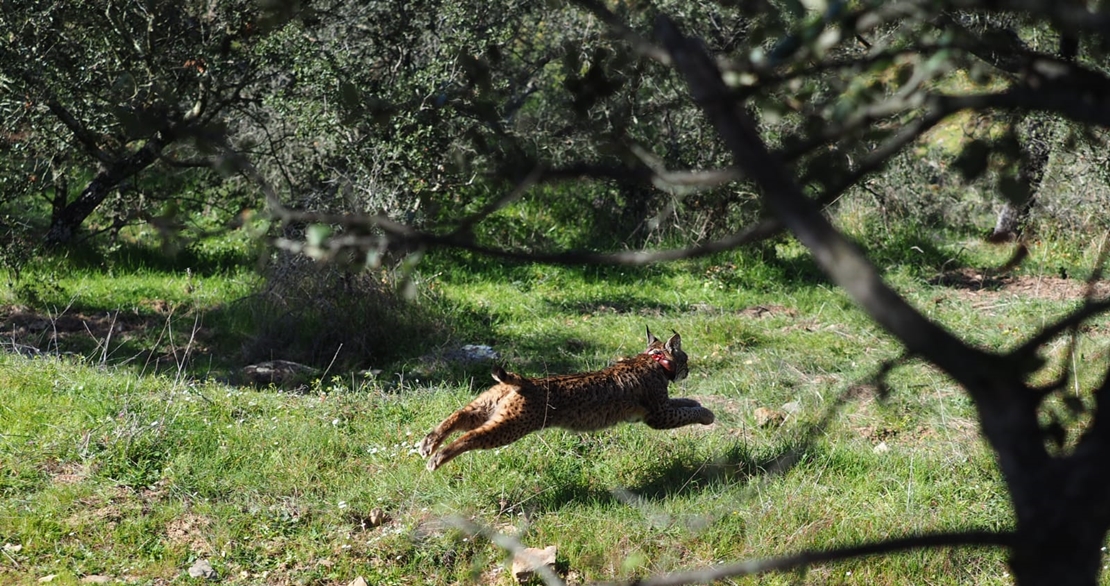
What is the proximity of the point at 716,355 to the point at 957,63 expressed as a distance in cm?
776

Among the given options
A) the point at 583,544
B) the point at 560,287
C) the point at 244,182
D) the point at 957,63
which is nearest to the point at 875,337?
the point at 560,287

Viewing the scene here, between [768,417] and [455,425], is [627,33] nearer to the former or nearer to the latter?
[455,425]

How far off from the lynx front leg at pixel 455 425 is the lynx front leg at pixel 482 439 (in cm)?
17

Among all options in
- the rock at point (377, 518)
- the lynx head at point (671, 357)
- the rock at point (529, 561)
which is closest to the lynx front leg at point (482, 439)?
the rock at point (377, 518)

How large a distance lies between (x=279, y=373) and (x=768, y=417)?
13.4 ft

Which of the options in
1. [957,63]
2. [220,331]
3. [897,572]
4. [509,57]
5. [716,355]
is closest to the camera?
[957,63]

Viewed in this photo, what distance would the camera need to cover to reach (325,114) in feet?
37.8

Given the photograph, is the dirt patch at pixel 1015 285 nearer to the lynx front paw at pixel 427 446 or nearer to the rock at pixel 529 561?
the lynx front paw at pixel 427 446

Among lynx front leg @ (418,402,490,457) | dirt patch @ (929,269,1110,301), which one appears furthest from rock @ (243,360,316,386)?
dirt patch @ (929,269,1110,301)

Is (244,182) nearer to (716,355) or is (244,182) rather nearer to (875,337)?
(716,355)

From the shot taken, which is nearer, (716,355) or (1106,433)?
(1106,433)

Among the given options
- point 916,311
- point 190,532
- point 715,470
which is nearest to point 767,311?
point 715,470

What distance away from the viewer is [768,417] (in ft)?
27.2

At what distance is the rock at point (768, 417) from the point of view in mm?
8219
